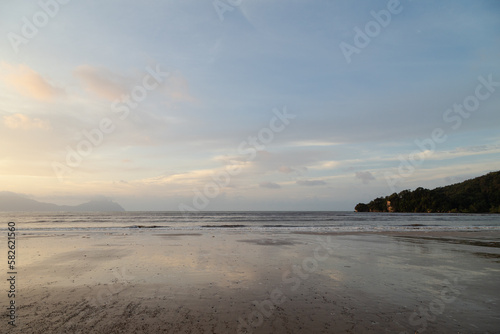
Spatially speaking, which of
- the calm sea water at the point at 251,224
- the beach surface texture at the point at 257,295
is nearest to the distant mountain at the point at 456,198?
the calm sea water at the point at 251,224

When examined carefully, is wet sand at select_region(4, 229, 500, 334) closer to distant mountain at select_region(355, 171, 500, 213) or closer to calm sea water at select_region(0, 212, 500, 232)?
calm sea water at select_region(0, 212, 500, 232)

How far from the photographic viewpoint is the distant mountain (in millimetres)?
137375

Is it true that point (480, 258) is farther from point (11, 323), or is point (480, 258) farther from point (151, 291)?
point (11, 323)

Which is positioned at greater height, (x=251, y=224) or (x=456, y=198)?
(x=456, y=198)

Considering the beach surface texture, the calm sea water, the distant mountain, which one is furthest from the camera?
the distant mountain

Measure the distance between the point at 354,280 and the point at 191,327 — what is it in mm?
7217

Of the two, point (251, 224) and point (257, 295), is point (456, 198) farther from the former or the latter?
point (257, 295)

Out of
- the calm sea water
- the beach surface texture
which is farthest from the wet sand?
the calm sea water

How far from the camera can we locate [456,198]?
15300 cm

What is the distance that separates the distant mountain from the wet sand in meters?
160

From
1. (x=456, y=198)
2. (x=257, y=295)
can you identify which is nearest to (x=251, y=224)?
(x=257, y=295)

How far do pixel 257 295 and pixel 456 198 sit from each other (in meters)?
186

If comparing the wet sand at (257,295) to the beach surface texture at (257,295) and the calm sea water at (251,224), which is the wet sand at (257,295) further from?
the calm sea water at (251,224)

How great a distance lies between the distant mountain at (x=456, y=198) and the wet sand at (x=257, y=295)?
160 m
